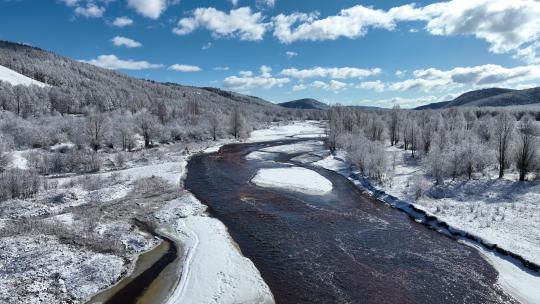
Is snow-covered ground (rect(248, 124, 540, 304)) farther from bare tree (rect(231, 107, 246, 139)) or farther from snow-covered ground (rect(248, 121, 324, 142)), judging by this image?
snow-covered ground (rect(248, 121, 324, 142))

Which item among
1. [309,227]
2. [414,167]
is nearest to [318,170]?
[414,167]

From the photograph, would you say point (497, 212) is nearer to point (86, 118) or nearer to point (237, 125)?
point (237, 125)

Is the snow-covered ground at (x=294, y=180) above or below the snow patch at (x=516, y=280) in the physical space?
above

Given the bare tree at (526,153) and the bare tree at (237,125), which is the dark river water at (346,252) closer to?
the bare tree at (526,153)

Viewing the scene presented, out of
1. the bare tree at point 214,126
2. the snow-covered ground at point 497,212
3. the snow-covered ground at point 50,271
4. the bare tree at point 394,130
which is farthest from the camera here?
the bare tree at point 214,126

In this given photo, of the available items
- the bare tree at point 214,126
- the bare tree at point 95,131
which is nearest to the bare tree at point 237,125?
the bare tree at point 214,126

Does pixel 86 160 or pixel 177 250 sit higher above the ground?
pixel 86 160

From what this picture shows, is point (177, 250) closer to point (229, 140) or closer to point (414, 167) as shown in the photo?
point (414, 167)
